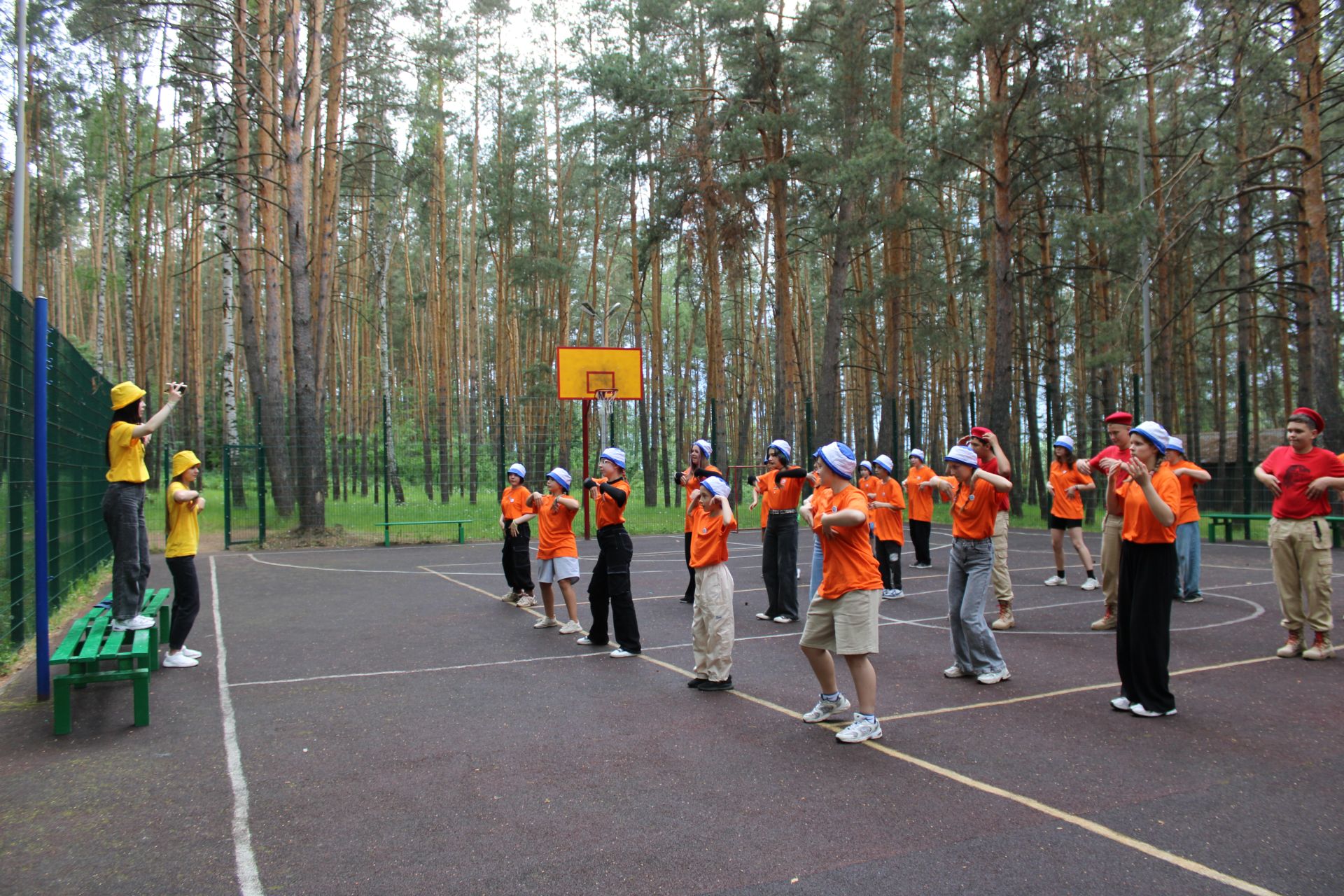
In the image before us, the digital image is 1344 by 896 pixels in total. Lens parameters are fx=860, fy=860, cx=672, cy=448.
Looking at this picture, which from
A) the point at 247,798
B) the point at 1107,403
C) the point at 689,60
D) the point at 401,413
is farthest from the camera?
the point at 689,60

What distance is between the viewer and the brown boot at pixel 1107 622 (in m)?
8.58

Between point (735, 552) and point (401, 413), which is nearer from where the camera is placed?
point (735, 552)

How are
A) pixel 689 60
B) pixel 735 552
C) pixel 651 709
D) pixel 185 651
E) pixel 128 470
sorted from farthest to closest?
pixel 689 60
pixel 735 552
pixel 185 651
pixel 128 470
pixel 651 709

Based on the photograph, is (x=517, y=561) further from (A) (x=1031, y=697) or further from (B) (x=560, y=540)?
(A) (x=1031, y=697)

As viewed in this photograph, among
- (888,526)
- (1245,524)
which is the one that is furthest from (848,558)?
(1245,524)

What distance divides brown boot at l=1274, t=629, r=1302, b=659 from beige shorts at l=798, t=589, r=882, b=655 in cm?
443

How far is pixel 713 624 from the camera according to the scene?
21.5 feet

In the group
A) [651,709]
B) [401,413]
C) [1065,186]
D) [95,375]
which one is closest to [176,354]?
[401,413]

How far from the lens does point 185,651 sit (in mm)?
7543

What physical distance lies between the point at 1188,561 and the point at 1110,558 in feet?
6.67

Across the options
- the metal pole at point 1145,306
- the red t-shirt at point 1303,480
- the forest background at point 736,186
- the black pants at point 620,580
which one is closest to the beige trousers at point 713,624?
the black pants at point 620,580

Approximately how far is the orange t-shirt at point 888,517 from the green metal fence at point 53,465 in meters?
8.34

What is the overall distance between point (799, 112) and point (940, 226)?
14.8 feet

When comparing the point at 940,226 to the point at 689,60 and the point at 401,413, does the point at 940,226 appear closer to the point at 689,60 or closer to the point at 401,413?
the point at 689,60
